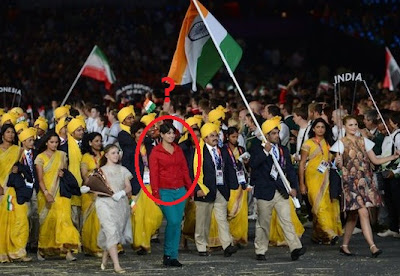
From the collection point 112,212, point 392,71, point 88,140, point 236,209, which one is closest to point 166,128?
point 112,212

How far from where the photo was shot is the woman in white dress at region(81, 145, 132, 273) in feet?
58.1

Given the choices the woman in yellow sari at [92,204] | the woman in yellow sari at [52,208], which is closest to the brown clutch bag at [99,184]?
the woman in yellow sari at [52,208]

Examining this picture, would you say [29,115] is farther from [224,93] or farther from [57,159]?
[57,159]

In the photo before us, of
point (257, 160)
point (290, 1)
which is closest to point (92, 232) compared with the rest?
point (257, 160)

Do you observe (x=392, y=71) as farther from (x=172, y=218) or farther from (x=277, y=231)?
(x=172, y=218)

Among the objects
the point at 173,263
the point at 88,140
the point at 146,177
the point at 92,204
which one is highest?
the point at 88,140

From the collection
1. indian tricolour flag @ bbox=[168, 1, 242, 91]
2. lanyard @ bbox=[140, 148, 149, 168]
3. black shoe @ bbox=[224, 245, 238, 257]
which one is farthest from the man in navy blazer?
lanyard @ bbox=[140, 148, 149, 168]

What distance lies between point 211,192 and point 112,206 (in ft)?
6.15

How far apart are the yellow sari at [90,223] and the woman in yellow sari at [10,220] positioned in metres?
0.92

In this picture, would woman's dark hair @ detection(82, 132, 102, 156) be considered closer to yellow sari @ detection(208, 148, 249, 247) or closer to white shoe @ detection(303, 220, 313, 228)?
yellow sari @ detection(208, 148, 249, 247)

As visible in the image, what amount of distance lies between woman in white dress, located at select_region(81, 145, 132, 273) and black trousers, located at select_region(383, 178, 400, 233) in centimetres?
468

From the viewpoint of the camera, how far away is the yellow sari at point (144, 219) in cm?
1964

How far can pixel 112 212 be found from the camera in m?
17.9

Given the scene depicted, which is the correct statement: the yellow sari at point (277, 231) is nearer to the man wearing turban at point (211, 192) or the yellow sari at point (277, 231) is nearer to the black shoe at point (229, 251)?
the man wearing turban at point (211, 192)
